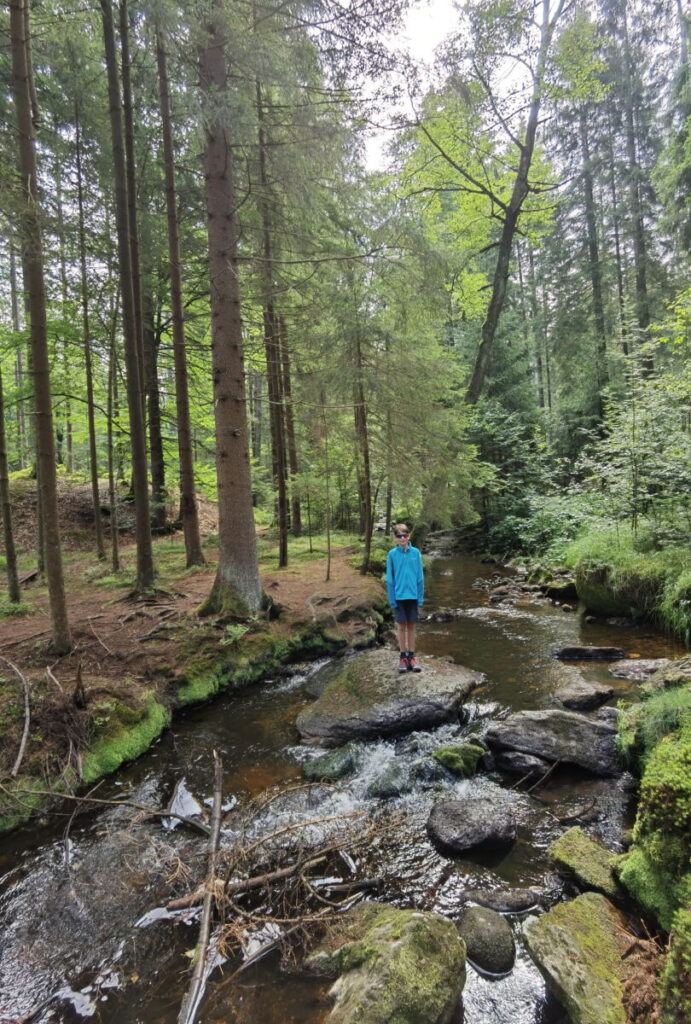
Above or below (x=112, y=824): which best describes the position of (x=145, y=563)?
above

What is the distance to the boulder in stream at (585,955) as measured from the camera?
7.88ft

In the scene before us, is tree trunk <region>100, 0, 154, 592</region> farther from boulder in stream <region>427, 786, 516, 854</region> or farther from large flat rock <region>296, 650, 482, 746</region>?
boulder in stream <region>427, 786, 516, 854</region>

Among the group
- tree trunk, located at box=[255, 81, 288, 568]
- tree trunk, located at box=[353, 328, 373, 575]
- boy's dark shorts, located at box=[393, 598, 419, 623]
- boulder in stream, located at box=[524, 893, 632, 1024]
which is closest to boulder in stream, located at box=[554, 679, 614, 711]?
boy's dark shorts, located at box=[393, 598, 419, 623]

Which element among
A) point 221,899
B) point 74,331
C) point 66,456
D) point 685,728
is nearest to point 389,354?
point 74,331

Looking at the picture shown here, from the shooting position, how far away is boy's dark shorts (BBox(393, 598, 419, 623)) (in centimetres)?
708

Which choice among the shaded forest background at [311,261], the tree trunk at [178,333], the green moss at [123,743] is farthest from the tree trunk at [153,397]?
the green moss at [123,743]

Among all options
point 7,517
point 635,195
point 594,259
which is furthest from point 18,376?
point 635,195

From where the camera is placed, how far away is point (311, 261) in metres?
7.92

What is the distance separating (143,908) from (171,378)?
1786 cm

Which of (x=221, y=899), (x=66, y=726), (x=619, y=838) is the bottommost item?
(x=619, y=838)

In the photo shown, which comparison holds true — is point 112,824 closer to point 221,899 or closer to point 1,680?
point 221,899

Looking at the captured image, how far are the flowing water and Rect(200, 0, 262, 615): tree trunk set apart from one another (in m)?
Result: 2.24

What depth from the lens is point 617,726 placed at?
5.47 meters

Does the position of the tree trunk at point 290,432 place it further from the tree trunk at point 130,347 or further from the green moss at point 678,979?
the green moss at point 678,979
